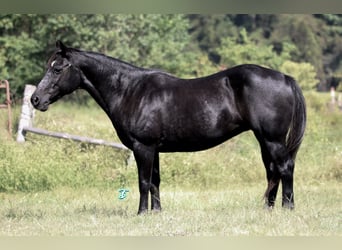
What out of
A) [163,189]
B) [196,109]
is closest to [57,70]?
[196,109]

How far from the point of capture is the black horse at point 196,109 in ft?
23.4

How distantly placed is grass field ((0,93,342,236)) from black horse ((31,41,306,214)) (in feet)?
2.48

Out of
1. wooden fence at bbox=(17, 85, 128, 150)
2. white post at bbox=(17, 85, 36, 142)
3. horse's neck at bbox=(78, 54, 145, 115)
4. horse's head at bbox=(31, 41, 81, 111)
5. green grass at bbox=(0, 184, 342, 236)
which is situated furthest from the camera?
white post at bbox=(17, 85, 36, 142)

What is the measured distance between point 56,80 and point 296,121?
285cm

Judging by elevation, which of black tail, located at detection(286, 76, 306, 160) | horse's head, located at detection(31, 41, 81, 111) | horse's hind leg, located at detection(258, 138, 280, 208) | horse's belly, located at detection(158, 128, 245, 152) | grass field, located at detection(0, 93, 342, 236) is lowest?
grass field, located at detection(0, 93, 342, 236)

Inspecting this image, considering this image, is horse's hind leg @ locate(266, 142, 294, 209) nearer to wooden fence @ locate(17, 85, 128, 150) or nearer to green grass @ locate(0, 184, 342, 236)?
green grass @ locate(0, 184, 342, 236)

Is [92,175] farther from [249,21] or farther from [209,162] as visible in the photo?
[249,21]

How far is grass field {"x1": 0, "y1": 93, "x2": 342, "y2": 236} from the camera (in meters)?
6.38

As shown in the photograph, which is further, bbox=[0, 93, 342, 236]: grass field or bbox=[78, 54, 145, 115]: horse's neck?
bbox=[78, 54, 145, 115]: horse's neck

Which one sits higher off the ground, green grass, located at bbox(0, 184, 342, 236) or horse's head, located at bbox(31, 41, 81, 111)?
horse's head, located at bbox(31, 41, 81, 111)

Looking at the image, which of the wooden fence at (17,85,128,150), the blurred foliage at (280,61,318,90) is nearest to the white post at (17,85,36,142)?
the wooden fence at (17,85,128,150)

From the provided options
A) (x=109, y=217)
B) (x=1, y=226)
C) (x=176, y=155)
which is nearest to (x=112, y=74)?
(x=109, y=217)

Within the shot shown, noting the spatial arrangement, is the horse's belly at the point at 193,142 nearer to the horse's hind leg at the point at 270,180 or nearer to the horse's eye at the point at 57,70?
the horse's hind leg at the point at 270,180

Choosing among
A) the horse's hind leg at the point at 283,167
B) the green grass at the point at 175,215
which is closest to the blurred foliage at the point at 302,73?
the green grass at the point at 175,215
